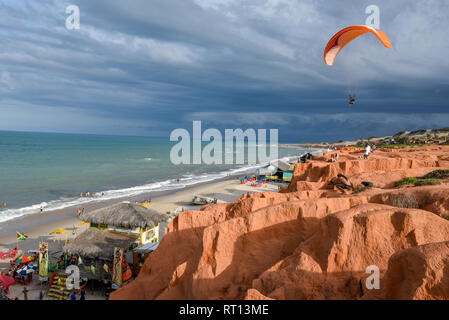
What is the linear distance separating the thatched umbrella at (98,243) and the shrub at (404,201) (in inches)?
526

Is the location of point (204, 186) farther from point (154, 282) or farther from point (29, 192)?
point (154, 282)

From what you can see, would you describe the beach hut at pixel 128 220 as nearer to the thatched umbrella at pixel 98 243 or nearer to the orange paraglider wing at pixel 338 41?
the thatched umbrella at pixel 98 243

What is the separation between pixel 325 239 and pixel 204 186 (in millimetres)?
42350

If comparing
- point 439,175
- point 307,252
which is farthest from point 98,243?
point 439,175

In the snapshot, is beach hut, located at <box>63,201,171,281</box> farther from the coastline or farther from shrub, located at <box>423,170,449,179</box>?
shrub, located at <box>423,170,449,179</box>

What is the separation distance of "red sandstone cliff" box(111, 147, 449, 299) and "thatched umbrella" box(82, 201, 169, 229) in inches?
282

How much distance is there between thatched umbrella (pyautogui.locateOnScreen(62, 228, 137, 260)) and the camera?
51.4 feet

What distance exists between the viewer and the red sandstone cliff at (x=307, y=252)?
17.2 ft

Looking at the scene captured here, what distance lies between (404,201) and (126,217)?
1398 centimetres

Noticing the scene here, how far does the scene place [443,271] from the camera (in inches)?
175

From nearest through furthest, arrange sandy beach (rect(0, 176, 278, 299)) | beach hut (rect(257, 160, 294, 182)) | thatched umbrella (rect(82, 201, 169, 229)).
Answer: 1. thatched umbrella (rect(82, 201, 169, 229))
2. sandy beach (rect(0, 176, 278, 299))
3. beach hut (rect(257, 160, 294, 182))

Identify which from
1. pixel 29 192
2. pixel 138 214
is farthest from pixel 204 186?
pixel 138 214

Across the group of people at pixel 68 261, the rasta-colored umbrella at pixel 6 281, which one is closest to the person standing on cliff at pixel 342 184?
the group of people at pixel 68 261

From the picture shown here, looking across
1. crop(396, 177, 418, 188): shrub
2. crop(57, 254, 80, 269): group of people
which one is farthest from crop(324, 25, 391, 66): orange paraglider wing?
crop(57, 254, 80, 269): group of people
